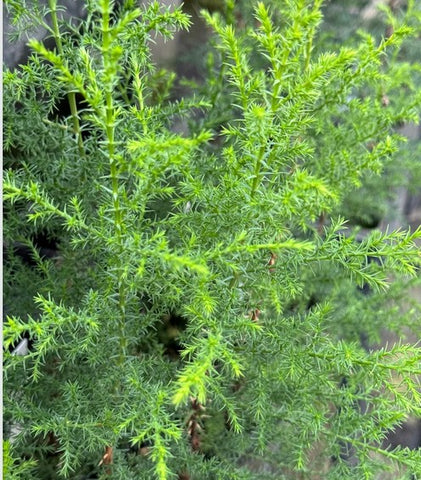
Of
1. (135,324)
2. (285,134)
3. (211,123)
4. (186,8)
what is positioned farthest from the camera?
(186,8)

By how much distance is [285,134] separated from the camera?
0.50m

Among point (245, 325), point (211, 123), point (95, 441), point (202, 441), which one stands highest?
point (211, 123)

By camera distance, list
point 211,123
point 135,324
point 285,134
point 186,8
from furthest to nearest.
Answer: point 186,8 < point 211,123 < point 135,324 < point 285,134

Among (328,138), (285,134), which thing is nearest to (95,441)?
(285,134)

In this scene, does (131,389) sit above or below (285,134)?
below

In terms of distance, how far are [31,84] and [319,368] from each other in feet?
1.45

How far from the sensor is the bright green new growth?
1.53 feet

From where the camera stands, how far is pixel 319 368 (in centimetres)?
60

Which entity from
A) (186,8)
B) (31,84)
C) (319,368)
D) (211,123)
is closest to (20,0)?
(31,84)

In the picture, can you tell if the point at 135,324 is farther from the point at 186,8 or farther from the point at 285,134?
the point at 186,8

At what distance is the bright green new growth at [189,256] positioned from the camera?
0.47 m

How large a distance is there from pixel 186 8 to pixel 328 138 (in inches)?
13.2

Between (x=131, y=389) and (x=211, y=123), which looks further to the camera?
(x=211, y=123)

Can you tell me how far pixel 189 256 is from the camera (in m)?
0.46
